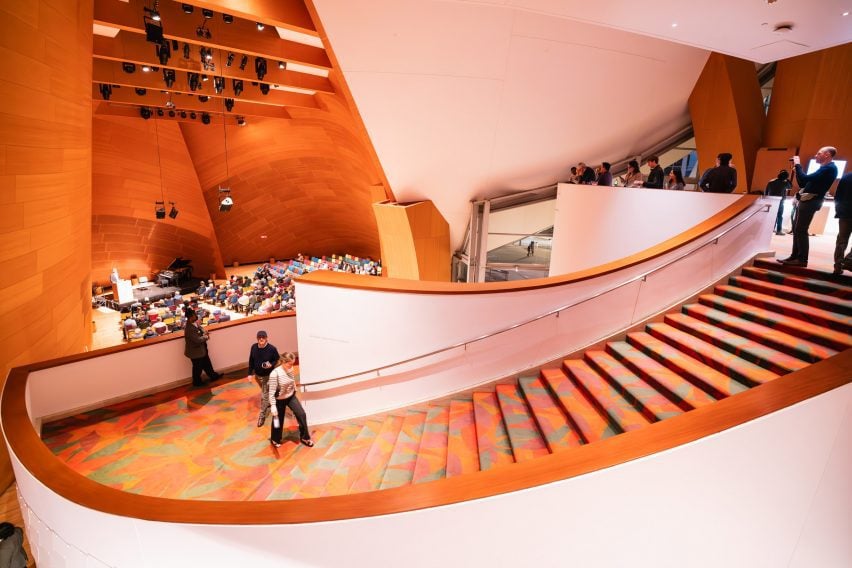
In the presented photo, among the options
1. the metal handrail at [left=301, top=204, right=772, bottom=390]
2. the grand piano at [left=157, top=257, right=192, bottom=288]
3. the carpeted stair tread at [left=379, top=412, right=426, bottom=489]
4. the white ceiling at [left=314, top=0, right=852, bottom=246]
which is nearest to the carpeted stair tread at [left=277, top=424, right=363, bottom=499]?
the carpeted stair tread at [left=379, top=412, right=426, bottom=489]

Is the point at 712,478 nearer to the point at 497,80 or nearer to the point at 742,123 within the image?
the point at 497,80

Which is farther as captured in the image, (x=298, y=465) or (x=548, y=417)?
(x=298, y=465)

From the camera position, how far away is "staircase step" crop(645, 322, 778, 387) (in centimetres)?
307

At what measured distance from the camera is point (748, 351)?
131 inches

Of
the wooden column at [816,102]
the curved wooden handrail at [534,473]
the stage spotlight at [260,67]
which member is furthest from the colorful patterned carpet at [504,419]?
the stage spotlight at [260,67]

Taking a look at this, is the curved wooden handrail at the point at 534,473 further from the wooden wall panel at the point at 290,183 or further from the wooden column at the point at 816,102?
the wooden wall panel at the point at 290,183

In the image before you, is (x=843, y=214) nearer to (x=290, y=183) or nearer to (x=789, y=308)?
(x=789, y=308)

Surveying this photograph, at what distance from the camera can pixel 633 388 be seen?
349cm

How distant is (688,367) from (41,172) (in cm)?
673

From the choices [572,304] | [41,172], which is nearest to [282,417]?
[572,304]

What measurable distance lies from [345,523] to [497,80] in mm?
7044

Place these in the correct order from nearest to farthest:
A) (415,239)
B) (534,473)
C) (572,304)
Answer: (534,473) < (572,304) < (415,239)

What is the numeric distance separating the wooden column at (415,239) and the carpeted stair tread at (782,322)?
19.5 ft

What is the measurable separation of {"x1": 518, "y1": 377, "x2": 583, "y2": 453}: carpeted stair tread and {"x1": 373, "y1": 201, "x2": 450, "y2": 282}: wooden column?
542 centimetres
